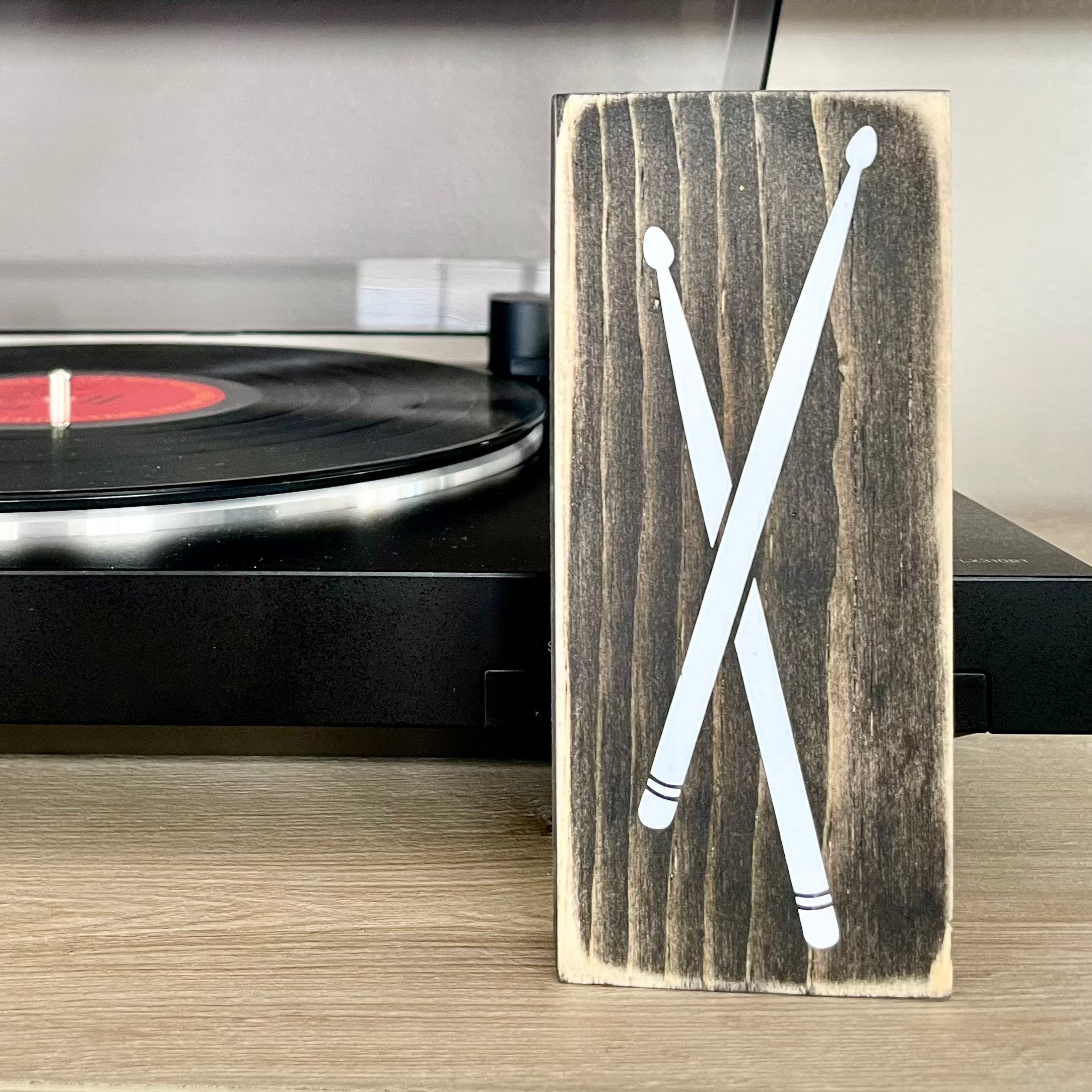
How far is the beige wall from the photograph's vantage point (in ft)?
4.81

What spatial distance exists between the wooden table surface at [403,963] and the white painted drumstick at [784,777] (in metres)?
0.04

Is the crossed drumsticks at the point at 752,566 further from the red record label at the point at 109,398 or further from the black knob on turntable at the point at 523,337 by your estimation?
the black knob on turntable at the point at 523,337

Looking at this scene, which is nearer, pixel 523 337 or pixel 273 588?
pixel 273 588

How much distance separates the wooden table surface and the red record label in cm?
25

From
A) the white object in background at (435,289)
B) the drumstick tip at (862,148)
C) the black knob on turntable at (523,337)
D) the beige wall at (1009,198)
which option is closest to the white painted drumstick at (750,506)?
the drumstick tip at (862,148)

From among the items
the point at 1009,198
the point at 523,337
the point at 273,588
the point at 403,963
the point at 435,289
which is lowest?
the point at 403,963

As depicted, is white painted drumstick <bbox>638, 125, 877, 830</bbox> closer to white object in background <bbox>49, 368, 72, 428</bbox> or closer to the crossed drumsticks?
the crossed drumsticks

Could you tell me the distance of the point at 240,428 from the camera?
771 mm

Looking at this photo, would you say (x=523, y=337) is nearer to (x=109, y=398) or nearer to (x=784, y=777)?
(x=109, y=398)

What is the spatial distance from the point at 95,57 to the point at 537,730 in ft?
3.56

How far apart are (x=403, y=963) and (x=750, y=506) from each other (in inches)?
9.4

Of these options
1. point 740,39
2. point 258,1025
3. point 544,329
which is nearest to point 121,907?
point 258,1025

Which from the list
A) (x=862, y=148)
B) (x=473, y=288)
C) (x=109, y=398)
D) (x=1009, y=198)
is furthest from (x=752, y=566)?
(x=1009, y=198)

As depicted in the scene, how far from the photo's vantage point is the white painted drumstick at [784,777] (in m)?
0.51
